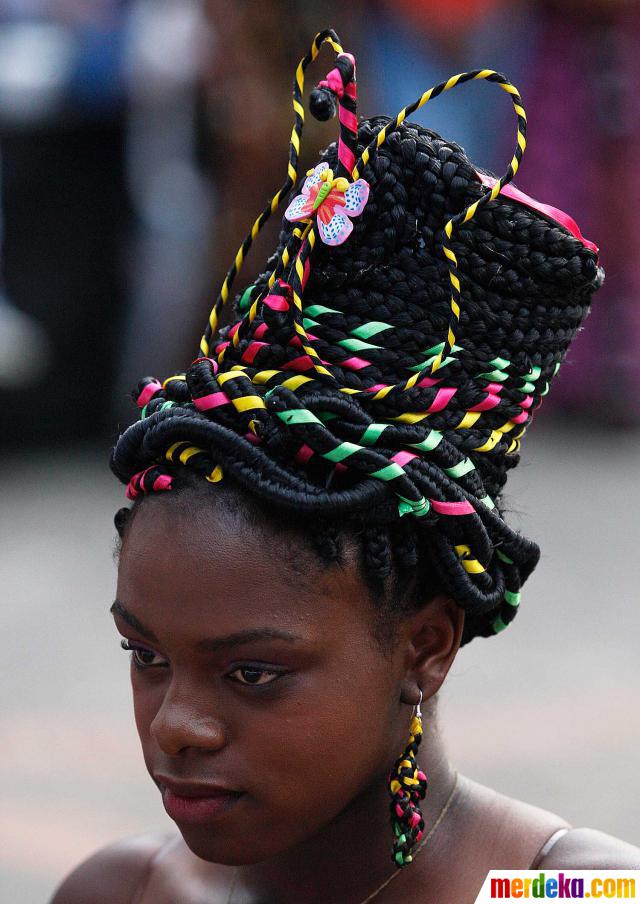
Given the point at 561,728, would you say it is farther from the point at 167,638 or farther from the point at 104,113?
the point at 104,113

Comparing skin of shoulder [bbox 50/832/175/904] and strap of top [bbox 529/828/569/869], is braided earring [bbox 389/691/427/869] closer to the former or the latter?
strap of top [bbox 529/828/569/869]

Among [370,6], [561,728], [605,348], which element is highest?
[370,6]

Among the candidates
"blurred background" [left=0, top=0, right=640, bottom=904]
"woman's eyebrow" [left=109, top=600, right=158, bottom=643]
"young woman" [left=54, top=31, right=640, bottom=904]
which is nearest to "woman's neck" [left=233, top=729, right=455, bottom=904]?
"young woman" [left=54, top=31, right=640, bottom=904]

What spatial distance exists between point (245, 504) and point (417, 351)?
0.31 meters

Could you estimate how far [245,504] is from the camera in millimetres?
1778

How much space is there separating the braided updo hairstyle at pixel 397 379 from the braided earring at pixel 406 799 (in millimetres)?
212

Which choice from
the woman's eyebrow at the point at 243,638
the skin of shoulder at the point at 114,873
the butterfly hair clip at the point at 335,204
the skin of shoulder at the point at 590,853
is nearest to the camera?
the woman's eyebrow at the point at 243,638

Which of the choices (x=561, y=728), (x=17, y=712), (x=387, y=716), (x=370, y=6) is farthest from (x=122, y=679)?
(x=370, y=6)

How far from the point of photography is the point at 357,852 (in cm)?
201

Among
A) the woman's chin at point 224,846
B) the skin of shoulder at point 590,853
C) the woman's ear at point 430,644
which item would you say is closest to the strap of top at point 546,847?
the skin of shoulder at point 590,853

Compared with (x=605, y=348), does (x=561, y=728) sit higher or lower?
lower

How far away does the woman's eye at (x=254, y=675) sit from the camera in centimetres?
176

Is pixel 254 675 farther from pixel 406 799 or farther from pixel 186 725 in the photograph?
pixel 406 799

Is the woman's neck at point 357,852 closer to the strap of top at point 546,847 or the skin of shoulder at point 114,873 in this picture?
the strap of top at point 546,847
